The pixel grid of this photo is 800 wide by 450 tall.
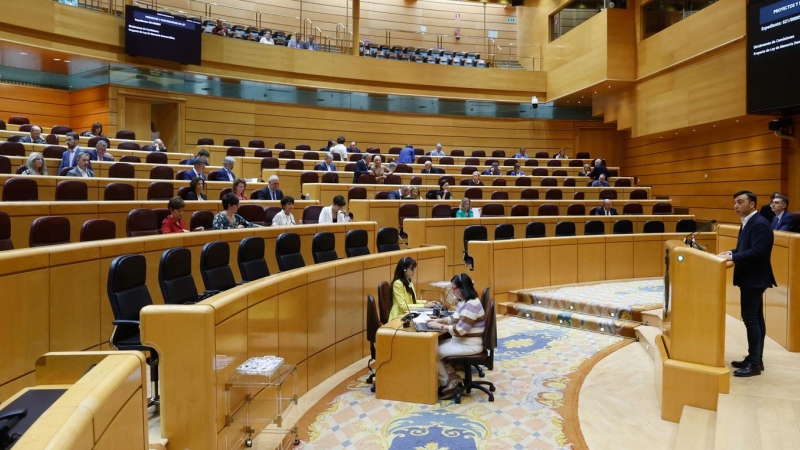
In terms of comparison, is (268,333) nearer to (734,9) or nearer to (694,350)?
(694,350)

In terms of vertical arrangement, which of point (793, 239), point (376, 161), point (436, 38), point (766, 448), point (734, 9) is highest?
point (436, 38)

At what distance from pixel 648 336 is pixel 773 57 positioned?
596 centimetres

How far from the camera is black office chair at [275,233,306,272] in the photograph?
16.6 ft

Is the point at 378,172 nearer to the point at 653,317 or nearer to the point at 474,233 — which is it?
the point at 474,233

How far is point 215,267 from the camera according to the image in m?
4.19

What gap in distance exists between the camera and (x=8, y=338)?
2.83m

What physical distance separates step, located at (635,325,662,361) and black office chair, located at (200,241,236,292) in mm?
3706


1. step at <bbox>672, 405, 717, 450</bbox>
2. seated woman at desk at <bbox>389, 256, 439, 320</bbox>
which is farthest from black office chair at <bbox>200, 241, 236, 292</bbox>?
step at <bbox>672, 405, 717, 450</bbox>

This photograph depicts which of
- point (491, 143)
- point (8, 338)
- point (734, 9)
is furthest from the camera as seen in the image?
point (491, 143)

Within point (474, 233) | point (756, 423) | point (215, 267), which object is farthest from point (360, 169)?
point (756, 423)

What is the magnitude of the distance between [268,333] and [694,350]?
273 centimetres

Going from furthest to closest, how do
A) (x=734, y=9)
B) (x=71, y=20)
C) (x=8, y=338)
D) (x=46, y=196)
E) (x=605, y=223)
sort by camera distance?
(x=71, y=20) < (x=734, y=9) < (x=605, y=223) < (x=46, y=196) < (x=8, y=338)

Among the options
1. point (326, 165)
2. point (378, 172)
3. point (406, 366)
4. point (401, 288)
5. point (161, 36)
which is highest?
point (161, 36)

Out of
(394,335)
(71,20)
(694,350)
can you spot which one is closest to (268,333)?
(394,335)
